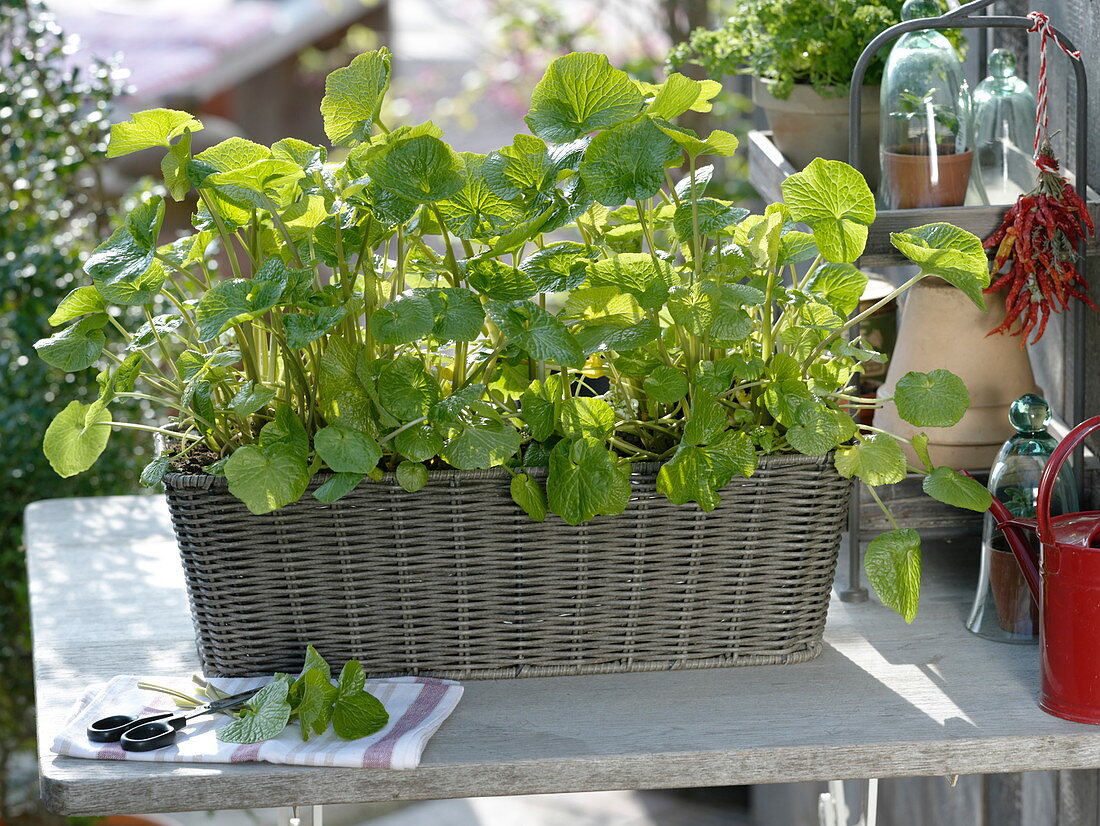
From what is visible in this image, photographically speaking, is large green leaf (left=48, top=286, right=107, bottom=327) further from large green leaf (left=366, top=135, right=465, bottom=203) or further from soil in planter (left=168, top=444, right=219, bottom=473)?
large green leaf (left=366, top=135, right=465, bottom=203)

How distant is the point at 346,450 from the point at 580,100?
12.0 inches

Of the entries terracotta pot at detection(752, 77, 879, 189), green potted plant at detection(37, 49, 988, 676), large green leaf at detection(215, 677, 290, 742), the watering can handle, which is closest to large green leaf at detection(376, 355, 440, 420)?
green potted plant at detection(37, 49, 988, 676)

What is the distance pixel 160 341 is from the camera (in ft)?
3.30

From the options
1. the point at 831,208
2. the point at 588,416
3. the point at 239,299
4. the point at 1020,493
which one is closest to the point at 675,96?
the point at 831,208

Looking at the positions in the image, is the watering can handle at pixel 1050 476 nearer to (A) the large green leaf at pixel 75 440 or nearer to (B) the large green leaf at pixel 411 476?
(B) the large green leaf at pixel 411 476

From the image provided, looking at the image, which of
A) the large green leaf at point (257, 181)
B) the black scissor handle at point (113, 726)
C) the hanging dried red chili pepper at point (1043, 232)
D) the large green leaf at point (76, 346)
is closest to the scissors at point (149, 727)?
the black scissor handle at point (113, 726)

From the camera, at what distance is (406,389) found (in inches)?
37.0

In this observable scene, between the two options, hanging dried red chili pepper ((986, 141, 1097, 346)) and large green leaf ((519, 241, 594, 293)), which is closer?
large green leaf ((519, 241, 594, 293))

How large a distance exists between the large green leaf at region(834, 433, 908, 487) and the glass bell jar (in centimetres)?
28

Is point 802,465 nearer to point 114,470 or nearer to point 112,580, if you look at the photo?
point 112,580

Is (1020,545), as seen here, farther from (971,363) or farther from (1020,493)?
(971,363)

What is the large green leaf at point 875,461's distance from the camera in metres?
0.99

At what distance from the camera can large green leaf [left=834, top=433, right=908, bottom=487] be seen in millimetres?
995

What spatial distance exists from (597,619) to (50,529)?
2.50 ft
